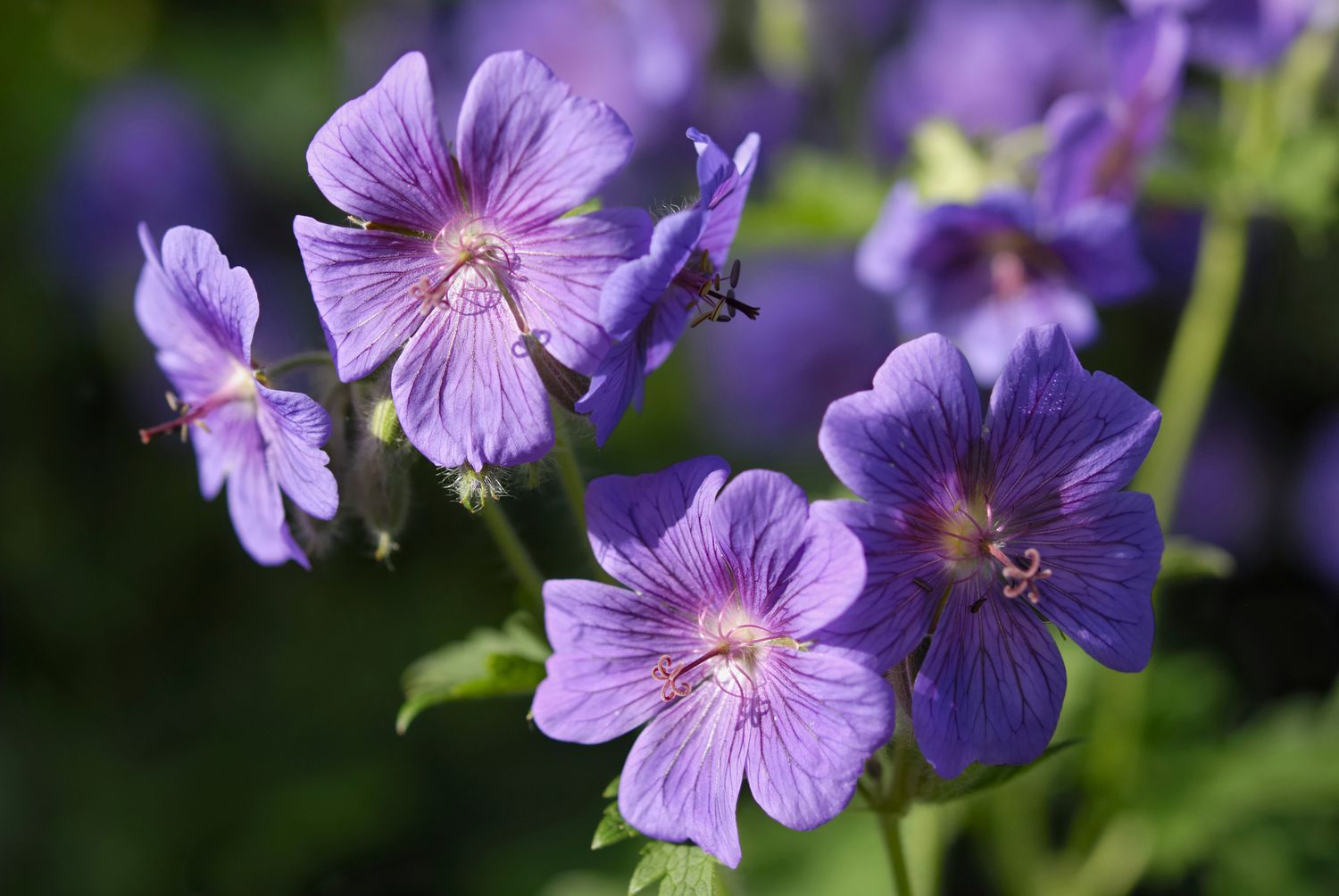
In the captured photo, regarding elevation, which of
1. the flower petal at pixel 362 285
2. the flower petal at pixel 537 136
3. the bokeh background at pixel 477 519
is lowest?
the bokeh background at pixel 477 519

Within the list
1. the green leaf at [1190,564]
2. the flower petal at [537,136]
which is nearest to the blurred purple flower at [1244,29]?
the green leaf at [1190,564]

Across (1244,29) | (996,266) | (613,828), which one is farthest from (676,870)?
(1244,29)

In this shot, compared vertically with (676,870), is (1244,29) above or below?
above

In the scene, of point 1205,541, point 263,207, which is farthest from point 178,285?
point 1205,541

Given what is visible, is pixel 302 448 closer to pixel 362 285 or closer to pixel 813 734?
pixel 362 285

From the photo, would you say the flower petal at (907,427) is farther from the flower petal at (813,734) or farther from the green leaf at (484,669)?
the green leaf at (484,669)

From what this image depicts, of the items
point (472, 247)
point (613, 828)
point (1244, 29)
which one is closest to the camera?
point (613, 828)

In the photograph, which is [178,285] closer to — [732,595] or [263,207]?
[732,595]
